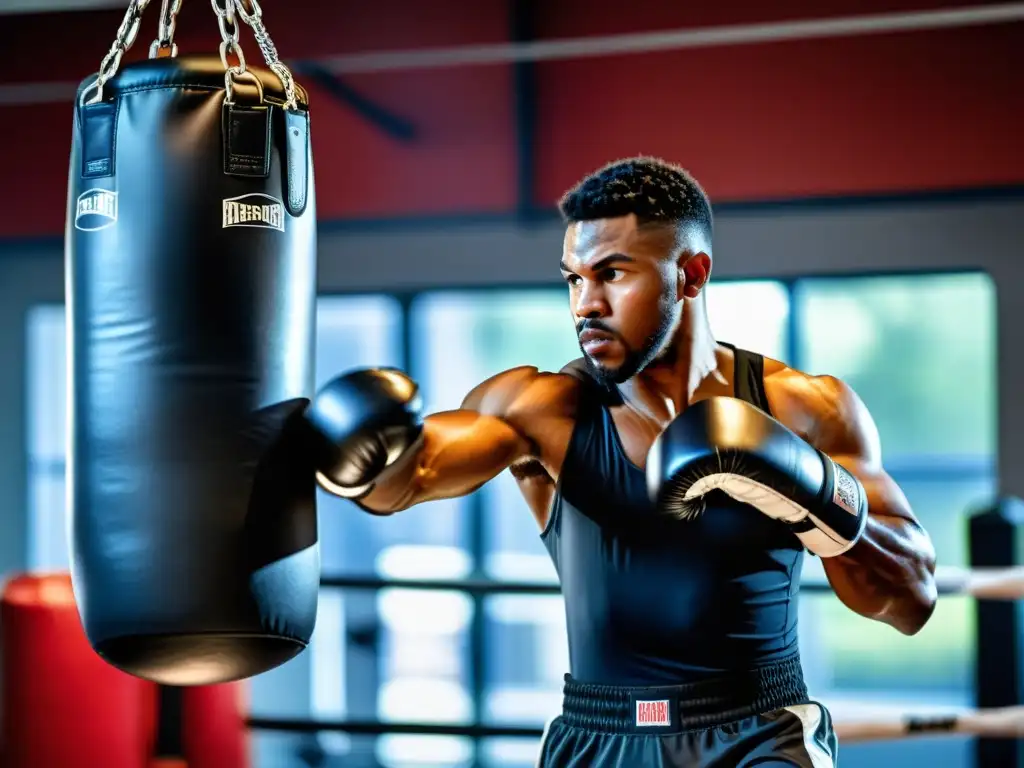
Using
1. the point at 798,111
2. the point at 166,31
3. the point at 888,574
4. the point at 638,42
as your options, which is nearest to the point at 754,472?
the point at 888,574

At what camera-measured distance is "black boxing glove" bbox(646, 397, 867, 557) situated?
63.6 inches

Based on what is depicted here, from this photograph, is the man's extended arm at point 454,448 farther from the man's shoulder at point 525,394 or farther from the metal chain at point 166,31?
the metal chain at point 166,31

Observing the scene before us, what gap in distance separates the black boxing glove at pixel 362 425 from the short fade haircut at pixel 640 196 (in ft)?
1.50

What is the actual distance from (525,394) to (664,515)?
12.0 inches

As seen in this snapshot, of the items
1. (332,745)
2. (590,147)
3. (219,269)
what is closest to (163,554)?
(219,269)

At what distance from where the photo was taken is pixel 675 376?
198cm

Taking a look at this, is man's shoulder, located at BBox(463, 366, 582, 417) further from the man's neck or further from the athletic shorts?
the athletic shorts

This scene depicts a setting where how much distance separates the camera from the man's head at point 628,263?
1865 mm

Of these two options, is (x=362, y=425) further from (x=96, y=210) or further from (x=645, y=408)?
(x=645, y=408)

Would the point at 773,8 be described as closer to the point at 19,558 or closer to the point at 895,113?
the point at 895,113

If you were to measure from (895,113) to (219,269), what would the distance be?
417 centimetres

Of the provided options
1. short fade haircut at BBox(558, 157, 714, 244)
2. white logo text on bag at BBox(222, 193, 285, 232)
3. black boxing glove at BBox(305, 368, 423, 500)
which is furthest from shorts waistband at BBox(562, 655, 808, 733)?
white logo text on bag at BBox(222, 193, 285, 232)

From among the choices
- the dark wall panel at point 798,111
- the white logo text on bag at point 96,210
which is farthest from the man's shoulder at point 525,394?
the dark wall panel at point 798,111

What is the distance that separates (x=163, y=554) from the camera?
1562 mm
